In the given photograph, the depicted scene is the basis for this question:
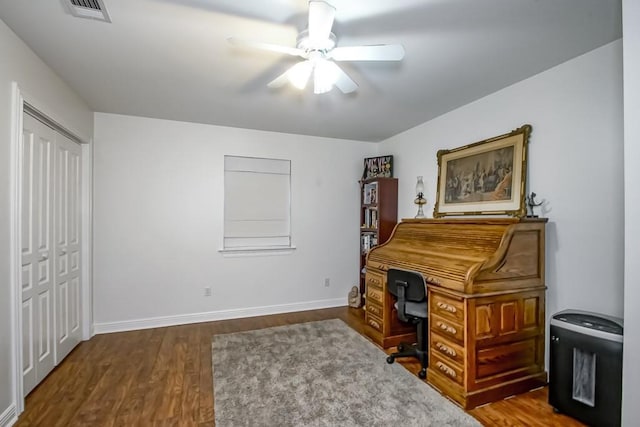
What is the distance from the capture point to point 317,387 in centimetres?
229

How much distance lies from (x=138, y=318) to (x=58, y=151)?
1.94 meters

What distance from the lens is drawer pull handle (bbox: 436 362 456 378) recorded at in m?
2.17

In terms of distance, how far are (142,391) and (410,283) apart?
7.11 ft

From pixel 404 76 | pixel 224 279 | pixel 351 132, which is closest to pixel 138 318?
pixel 224 279

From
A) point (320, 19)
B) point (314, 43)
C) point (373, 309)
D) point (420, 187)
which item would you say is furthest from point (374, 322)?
point (320, 19)

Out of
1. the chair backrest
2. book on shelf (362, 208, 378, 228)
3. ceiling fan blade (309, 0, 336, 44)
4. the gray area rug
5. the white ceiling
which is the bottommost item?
the gray area rug

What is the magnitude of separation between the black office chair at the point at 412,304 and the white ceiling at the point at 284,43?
161 centimetres

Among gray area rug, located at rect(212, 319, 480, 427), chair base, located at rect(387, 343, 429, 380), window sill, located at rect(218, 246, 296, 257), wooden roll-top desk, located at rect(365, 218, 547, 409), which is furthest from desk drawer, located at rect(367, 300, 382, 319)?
window sill, located at rect(218, 246, 296, 257)

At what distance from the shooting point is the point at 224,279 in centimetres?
388

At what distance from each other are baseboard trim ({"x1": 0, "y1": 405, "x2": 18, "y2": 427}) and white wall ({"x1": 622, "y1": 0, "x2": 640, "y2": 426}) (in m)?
3.15

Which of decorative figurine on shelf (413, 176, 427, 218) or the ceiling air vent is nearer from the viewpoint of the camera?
the ceiling air vent

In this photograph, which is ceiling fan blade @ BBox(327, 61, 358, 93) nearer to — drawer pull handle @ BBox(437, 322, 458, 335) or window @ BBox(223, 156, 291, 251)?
drawer pull handle @ BBox(437, 322, 458, 335)

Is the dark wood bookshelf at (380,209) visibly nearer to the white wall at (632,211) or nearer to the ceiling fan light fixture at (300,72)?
the ceiling fan light fixture at (300,72)

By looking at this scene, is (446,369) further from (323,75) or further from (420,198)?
(323,75)
